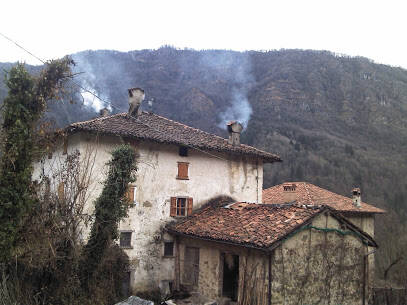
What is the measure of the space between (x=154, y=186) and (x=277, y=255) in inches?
259

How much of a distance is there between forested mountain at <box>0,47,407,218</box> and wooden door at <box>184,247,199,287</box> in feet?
93.3

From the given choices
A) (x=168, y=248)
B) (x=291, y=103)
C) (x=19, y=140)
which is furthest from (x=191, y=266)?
(x=291, y=103)

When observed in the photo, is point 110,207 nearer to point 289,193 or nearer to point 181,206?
point 181,206

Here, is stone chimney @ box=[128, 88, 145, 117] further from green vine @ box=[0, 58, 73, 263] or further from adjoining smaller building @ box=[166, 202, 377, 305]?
green vine @ box=[0, 58, 73, 263]

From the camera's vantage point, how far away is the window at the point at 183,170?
1688 centimetres

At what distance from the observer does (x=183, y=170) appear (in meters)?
17.0

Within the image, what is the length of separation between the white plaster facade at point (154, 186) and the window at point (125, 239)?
5.6 inches

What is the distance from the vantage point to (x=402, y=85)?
7925cm

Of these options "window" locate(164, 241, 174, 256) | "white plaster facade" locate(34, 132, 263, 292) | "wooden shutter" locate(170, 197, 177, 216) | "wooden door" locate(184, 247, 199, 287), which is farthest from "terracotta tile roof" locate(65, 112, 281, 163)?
"wooden door" locate(184, 247, 199, 287)

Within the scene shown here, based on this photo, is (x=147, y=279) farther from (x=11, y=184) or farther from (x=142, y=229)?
(x=11, y=184)

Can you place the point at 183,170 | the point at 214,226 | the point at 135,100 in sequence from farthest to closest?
the point at 135,100, the point at 183,170, the point at 214,226

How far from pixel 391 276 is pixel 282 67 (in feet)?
236

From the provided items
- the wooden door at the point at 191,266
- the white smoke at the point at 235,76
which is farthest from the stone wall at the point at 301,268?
the white smoke at the point at 235,76

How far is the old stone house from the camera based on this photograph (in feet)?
48.9
